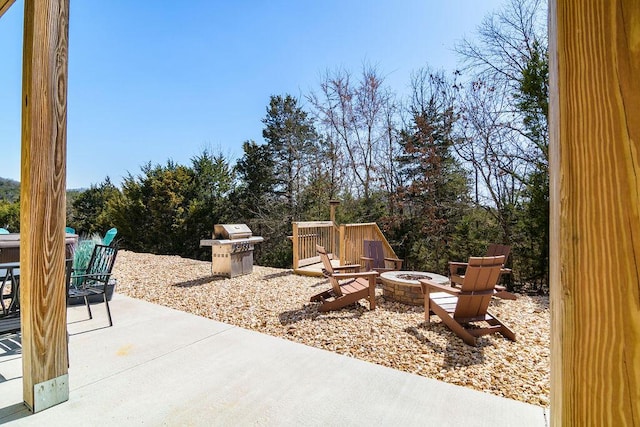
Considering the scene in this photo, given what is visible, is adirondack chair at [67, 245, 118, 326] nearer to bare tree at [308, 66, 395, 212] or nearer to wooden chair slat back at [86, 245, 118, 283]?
wooden chair slat back at [86, 245, 118, 283]

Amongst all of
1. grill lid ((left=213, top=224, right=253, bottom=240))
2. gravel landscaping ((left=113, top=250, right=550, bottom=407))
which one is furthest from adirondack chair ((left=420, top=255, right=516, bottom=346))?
grill lid ((left=213, top=224, right=253, bottom=240))

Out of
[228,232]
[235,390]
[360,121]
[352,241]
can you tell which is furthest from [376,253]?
[360,121]

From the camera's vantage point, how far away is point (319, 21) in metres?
8.66

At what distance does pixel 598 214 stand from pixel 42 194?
104 inches

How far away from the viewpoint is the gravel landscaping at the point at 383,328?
2.71 meters

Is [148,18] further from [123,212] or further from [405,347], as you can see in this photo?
[123,212]

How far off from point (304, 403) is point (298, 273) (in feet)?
17.2

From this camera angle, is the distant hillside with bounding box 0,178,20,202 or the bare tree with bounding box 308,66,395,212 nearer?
the bare tree with bounding box 308,66,395,212

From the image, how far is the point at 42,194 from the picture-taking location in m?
1.93

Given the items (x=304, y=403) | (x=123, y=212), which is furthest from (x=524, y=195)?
(x=123, y=212)

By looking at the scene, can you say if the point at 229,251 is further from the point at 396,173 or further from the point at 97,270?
the point at 396,173

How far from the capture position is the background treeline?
7.79 m

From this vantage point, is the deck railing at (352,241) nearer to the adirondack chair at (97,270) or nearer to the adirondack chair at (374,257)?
the adirondack chair at (374,257)

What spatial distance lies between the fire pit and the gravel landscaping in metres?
0.13
